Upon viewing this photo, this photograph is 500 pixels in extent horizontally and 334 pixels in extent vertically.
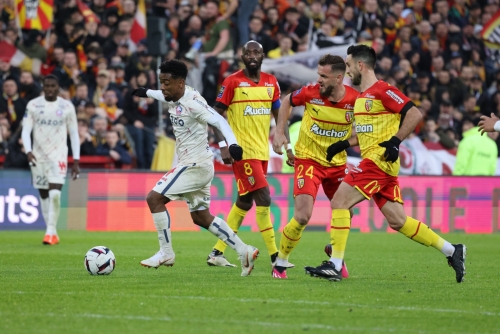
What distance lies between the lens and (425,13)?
2656cm

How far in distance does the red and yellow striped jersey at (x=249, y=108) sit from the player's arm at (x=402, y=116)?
7.03 ft

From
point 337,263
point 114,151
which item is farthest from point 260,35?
point 337,263

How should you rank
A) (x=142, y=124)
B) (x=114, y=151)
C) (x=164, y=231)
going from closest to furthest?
(x=164, y=231) → (x=114, y=151) → (x=142, y=124)

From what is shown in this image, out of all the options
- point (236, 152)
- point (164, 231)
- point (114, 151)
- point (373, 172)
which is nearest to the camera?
point (236, 152)

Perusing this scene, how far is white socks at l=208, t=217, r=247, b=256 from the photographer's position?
33.2ft

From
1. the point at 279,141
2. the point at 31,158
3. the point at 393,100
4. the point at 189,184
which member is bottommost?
the point at 31,158

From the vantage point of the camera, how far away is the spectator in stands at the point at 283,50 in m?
22.1

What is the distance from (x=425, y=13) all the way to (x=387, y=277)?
1728 cm

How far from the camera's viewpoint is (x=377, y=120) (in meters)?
9.88

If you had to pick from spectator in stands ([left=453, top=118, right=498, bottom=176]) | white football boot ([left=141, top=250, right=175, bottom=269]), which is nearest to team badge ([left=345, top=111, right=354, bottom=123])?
white football boot ([left=141, top=250, right=175, bottom=269])

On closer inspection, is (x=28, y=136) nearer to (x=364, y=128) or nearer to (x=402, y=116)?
(x=364, y=128)

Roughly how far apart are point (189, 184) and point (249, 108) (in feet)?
5.50

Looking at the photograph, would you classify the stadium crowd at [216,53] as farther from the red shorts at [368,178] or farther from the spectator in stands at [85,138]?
the red shorts at [368,178]

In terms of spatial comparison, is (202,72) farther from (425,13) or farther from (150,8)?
(425,13)
